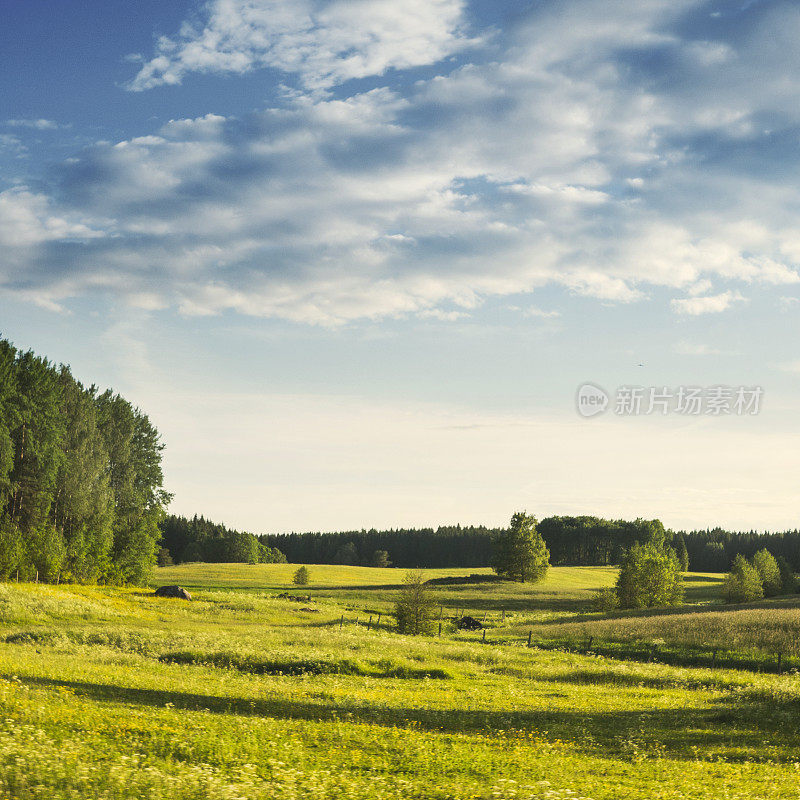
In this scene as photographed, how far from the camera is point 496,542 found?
377 feet

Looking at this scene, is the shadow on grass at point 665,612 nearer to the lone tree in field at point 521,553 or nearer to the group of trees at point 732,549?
the lone tree in field at point 521,553

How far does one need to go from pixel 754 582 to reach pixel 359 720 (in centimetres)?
9058

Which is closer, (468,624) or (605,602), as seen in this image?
(468,624)

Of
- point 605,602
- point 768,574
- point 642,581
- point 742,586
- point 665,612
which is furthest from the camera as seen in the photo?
point 768,574

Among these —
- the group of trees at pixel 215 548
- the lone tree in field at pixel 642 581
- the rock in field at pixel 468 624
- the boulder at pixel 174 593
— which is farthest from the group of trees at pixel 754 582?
the group of trees at pixel 215 548

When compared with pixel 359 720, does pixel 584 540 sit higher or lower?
lower

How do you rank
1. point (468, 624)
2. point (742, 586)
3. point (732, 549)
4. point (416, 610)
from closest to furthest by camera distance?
point (416, 610)
point (468, 624)
point (742, 586)
point (732, 549)

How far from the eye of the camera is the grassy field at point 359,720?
12.2 metres

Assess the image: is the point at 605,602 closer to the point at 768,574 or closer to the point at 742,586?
the point at 742,586

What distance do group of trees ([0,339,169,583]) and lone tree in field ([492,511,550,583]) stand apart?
54247 millimetres

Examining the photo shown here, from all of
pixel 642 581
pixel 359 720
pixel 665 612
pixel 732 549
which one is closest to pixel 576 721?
pixel 359 720

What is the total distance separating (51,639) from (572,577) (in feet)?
369

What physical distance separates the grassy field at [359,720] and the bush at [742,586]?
61.1 metres

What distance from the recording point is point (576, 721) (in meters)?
22.1
